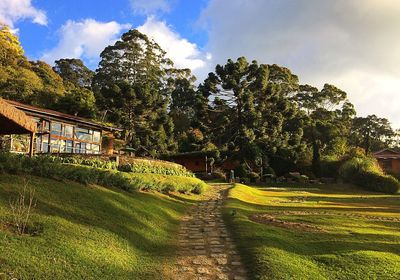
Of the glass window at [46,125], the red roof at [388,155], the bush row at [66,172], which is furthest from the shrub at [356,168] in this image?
the glass window at [46,125]

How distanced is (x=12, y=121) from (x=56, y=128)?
1616 cm

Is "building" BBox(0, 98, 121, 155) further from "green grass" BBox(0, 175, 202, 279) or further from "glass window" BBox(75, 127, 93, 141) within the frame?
"green grass" BBox(0, 175, 202, 279)

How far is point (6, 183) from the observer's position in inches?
324

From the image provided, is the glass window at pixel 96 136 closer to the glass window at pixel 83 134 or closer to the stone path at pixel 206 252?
the glass window at pixel 83 134

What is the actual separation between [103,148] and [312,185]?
18.2 metres

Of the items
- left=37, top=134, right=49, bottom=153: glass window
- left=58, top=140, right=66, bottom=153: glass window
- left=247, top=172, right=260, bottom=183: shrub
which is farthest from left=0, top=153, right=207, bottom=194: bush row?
left=247, top=172, right=260, bottom=183: shrub

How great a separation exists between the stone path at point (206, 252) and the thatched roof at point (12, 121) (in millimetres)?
5411

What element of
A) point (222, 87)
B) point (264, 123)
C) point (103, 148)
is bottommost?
point (103, 148)

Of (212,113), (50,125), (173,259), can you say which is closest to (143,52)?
(212,113)

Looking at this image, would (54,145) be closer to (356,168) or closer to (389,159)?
(356,168)

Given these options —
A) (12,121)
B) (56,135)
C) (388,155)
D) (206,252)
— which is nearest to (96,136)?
(56,135)

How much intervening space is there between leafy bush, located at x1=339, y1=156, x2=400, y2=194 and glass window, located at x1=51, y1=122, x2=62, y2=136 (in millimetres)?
22183

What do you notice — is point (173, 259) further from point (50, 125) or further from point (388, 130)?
point (388, 130)

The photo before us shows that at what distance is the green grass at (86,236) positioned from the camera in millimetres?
5348
